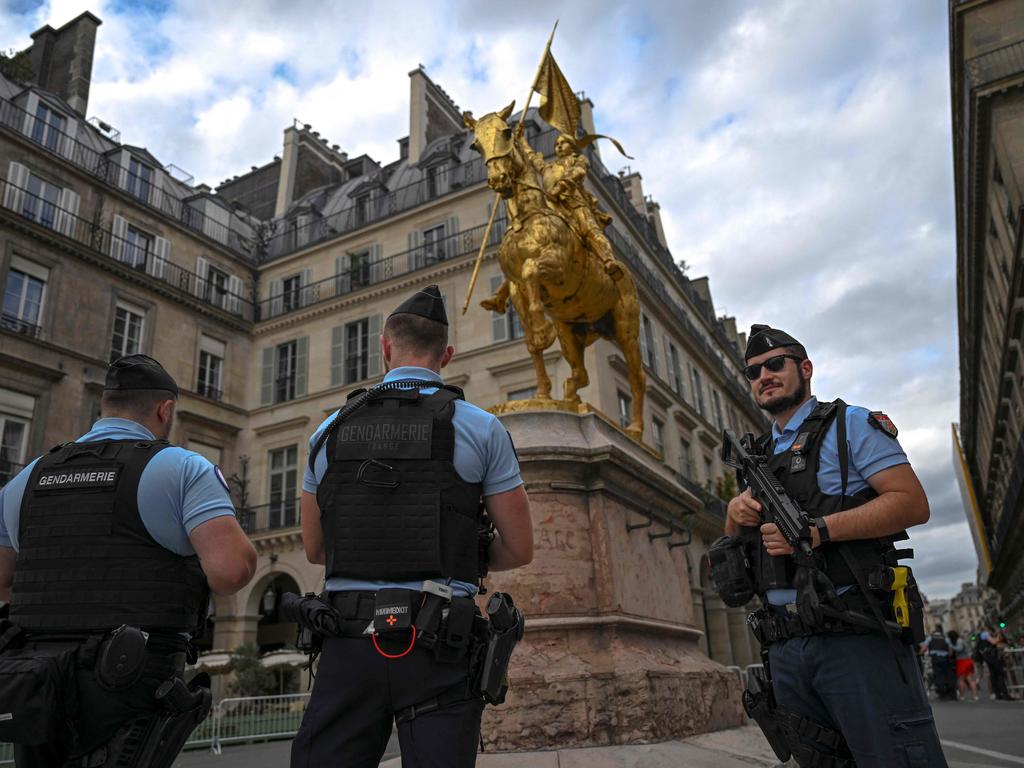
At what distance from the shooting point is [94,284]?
22.5 metres

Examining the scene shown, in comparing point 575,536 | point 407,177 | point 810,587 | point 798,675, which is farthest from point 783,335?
point 407,177

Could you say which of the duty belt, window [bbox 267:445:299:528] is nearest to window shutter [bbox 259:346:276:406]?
window [bbox 267:445:299:528]

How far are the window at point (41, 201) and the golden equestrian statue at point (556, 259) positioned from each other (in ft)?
67.0

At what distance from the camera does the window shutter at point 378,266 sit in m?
25.7

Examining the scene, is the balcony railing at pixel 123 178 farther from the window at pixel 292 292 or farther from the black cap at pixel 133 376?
the black cap at pixel 133 376

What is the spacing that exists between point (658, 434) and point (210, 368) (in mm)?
15503

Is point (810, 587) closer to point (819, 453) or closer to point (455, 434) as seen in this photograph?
point (819, 453)

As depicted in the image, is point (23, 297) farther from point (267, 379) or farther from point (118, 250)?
point (267, 379)

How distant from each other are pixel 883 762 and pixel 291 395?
25594 millimetres

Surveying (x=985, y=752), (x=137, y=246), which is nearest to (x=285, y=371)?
(x=137, y=246)

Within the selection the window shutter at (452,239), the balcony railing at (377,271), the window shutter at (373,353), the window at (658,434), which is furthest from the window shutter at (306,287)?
the window at (658,434)

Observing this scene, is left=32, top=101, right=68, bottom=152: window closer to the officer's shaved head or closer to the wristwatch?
the officer's shaved head

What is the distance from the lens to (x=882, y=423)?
7.85 feet

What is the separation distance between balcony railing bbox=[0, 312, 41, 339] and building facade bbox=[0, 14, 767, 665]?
6 centimetres
